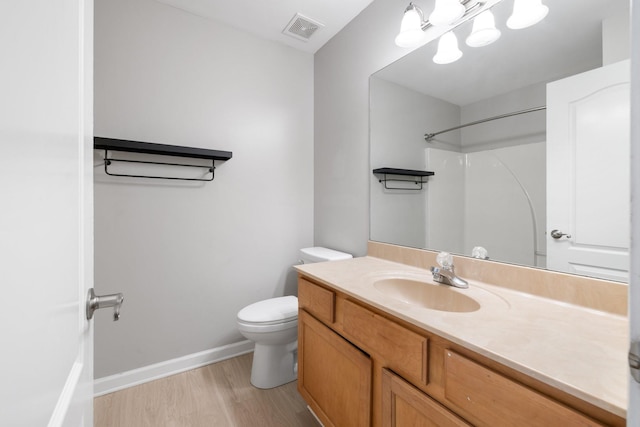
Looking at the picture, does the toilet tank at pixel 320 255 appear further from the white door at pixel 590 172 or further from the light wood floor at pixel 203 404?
the white door at pixel 590 172

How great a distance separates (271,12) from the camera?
185cm

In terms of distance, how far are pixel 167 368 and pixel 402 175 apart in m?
2.02

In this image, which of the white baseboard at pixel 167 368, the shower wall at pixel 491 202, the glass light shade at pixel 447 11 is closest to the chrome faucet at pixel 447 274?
the shower wall at pixel 491 202

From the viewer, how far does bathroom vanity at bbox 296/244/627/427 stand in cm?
55

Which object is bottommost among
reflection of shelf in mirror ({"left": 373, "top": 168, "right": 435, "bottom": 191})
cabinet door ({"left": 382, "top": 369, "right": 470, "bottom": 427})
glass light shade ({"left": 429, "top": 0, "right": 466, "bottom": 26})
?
cabinet door ({"left": 382, "top": 369, "right": 470, "bottom": 427})

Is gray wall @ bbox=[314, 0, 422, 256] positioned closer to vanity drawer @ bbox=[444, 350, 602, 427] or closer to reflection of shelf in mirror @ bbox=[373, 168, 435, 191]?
reflection of shelf in mirror @ bbox=[373, 168, 435, 191]

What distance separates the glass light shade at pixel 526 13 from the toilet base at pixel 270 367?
2.06 metres

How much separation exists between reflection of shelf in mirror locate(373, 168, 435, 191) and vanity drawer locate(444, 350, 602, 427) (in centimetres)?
100

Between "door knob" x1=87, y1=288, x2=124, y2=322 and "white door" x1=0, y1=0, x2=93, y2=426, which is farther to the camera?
"door knob" x1=87, y1=288, x2=124, y2=322

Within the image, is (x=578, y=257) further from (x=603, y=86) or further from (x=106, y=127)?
(x=106, y=127)

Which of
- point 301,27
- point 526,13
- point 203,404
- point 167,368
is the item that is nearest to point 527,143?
point 526,13

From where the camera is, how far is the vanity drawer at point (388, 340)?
0.79 meters

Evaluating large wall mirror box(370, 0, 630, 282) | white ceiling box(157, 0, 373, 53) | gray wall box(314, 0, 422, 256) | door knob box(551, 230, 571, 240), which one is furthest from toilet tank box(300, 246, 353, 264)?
white ceiling box(157, 0, 373, 53)

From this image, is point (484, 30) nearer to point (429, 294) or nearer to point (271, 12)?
point (429, 294)
